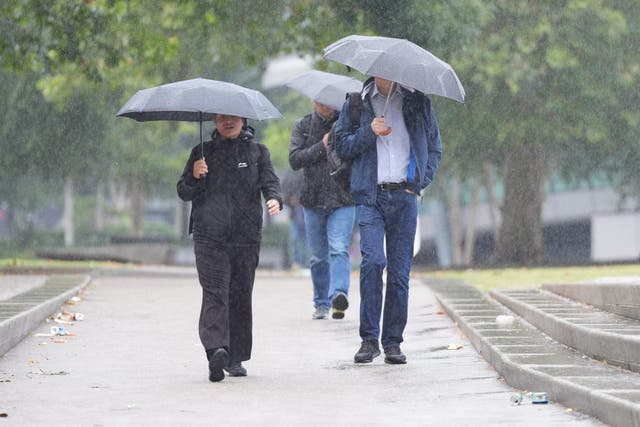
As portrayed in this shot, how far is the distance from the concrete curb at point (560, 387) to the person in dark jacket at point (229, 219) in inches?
62.6

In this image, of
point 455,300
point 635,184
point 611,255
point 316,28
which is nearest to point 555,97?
point 316,28

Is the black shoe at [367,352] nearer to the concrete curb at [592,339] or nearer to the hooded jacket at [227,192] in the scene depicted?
the hooded jacket at [227,192]

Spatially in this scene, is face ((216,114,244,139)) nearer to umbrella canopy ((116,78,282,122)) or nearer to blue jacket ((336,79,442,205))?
umbrella canopy ((116,78,282,122))

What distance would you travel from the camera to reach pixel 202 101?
870 cm

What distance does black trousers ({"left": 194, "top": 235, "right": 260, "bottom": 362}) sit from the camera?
8.68 meters

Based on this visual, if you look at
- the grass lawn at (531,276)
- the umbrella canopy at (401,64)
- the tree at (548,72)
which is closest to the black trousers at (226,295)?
the umbrella canopy at (401,64)

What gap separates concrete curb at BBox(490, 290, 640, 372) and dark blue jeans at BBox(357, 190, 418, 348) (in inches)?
42.1

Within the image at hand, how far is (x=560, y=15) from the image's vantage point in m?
26.0

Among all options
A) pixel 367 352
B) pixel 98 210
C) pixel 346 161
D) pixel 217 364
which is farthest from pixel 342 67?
pixel 98 210

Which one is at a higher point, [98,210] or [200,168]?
[98,210]

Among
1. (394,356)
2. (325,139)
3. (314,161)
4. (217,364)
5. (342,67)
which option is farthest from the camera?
(342,67)

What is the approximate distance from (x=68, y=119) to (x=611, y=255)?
3347 cm

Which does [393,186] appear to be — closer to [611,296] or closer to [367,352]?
[367,352]

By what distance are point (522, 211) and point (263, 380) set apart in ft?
65.5
